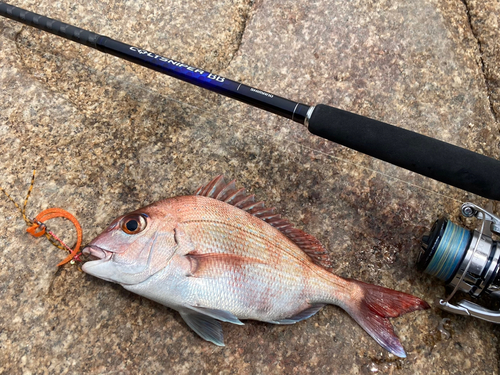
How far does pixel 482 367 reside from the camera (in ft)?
6.54

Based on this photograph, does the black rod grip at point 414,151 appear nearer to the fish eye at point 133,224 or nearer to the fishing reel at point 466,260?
the fishing reel at point 466,260

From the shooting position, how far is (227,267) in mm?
1792

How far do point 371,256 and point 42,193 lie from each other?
1.64 metres

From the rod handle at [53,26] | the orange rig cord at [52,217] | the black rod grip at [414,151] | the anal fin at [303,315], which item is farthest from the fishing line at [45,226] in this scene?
the black rod grip at [414,151]

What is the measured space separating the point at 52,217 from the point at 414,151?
65.9 inches

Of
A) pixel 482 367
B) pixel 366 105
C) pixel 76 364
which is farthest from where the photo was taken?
pixel 366 105

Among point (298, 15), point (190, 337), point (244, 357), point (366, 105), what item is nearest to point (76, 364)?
point (190, 337)

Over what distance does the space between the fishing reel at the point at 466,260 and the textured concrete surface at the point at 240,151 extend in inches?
6.4

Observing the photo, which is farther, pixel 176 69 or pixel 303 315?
pixel 176 69

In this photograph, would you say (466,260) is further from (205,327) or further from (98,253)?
(98,253)

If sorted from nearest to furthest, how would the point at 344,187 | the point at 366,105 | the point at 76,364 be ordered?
1. the point at 76,364
2. the point at 344,187
3. the point at 366,105

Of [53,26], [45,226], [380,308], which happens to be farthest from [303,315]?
[53,26]

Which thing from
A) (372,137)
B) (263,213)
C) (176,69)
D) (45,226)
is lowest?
(45,226)

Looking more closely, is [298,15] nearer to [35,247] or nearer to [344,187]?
[344,187]
